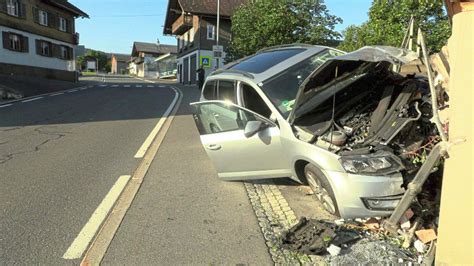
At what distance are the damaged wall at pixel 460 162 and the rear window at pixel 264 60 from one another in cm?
317

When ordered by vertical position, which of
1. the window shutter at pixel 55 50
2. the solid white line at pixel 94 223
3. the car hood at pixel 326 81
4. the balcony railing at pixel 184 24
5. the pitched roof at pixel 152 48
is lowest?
the solid white line at pixel 94 223

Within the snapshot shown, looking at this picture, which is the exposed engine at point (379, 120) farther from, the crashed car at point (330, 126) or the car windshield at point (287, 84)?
the car windshield at point (287, 84)

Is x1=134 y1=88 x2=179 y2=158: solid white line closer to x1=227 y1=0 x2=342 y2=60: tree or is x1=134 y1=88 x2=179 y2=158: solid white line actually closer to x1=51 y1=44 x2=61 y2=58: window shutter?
x1=227 y1=0 x2=342 y2=60: tree

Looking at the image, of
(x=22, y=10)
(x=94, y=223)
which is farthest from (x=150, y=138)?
(x=22, y=10)

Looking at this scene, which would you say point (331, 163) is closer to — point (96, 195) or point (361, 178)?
point (361, 178)

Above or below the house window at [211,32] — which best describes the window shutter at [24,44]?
below

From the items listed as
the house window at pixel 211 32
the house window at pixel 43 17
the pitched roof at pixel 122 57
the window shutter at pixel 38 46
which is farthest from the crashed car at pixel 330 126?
the pitched roof at pixel 122 57

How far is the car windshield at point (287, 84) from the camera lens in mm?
5615

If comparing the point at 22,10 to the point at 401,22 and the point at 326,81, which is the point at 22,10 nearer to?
the point at 401,22

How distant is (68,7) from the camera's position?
39344 millimetres

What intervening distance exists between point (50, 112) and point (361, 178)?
12.7 m

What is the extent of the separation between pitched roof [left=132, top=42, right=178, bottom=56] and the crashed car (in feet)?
327

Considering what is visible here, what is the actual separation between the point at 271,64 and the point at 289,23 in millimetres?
18104

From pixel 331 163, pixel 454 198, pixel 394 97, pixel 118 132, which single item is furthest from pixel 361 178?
pixel 118 132
